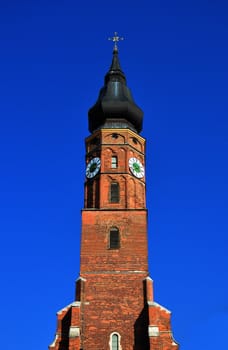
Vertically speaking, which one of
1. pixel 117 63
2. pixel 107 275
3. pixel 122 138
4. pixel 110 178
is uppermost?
pixel 117 63

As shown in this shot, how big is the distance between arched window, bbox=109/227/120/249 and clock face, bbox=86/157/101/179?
567 cm

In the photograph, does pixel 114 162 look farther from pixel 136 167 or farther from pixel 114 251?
pixel 114 251

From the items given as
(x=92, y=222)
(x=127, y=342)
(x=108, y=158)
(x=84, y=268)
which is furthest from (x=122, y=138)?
(x=127, y=342)

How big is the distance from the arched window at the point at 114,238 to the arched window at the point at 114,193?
272 cm

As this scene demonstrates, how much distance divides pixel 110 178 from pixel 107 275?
8.08 metres

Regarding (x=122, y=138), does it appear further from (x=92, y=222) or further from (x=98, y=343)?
(x=98, y=343)

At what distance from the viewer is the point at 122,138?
44656mm

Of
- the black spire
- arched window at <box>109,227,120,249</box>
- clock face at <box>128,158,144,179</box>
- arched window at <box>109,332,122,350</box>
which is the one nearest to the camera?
arched window at <box>109,332,122,350</box>

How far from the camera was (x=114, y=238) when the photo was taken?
38.9 metres

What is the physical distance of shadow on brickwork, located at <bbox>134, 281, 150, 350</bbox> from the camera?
34094 mm

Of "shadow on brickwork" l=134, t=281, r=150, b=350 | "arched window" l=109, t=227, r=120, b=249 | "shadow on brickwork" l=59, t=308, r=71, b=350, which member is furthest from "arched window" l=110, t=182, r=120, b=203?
"shadow on brickwork" l=59, t=308, r=71, b=350

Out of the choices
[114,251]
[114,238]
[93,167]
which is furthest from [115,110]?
[114,251]

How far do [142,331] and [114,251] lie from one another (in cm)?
583

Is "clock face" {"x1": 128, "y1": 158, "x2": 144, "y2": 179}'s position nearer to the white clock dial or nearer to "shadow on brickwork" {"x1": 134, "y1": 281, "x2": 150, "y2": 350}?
the white clock dial
